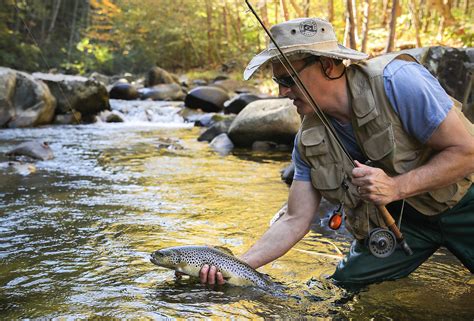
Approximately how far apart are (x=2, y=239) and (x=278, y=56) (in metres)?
3.02

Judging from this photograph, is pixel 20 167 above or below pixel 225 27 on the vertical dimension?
below

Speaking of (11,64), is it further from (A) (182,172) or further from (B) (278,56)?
(B) (278,56)

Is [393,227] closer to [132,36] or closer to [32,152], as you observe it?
[32,152]

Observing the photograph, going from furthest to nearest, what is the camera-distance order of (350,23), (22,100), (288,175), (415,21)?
1. (415,21)
2. (22,100)
3. (350,23)
4. (288,175)

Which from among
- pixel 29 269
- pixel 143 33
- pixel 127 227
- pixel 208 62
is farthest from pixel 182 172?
pixel 143 33

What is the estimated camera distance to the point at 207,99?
18469 millimetres

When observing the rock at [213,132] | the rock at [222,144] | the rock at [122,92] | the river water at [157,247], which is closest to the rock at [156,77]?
the rock at [122,92]

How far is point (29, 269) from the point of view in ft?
12.9

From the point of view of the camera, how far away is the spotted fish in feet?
10.6

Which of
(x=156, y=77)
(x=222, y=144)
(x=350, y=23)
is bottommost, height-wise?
(x=222, y=144)

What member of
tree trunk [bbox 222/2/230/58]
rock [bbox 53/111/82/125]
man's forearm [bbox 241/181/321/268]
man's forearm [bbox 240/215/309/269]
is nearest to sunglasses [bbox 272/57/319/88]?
man's forearm [bbox 241/181/321/268]

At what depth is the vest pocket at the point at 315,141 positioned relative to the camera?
3092mm

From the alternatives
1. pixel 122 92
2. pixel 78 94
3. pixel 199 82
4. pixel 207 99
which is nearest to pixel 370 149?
pixel 78 94

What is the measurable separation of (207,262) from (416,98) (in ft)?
4.67
